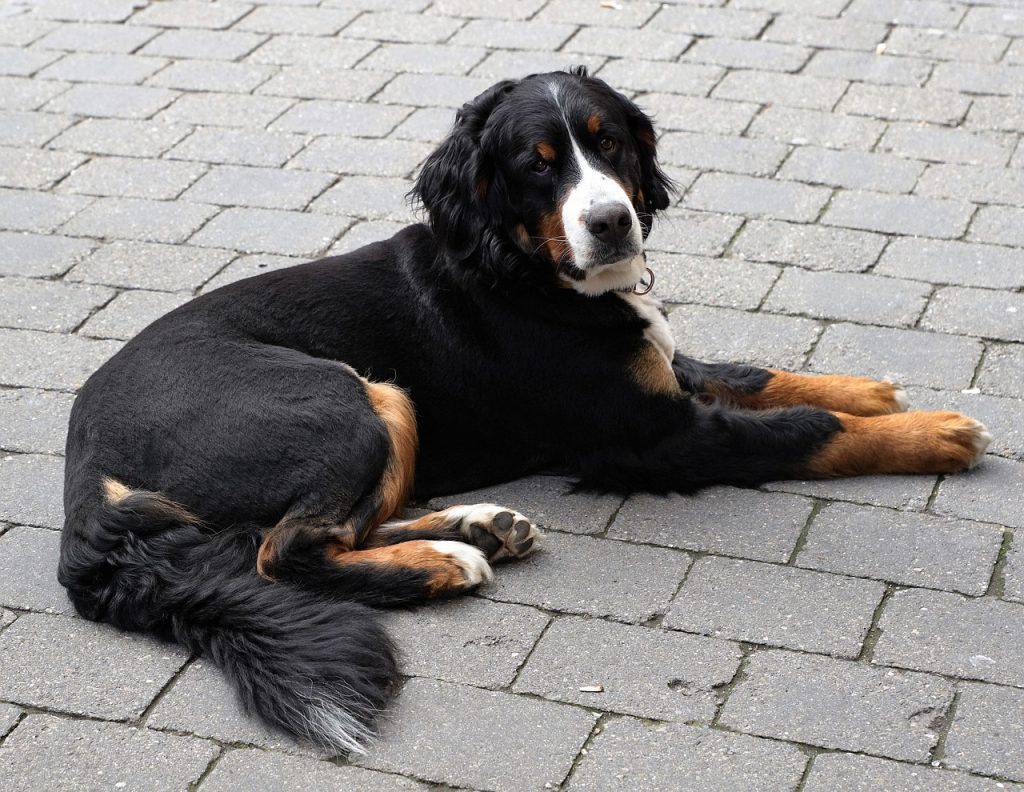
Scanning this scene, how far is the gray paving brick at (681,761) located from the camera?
327cm

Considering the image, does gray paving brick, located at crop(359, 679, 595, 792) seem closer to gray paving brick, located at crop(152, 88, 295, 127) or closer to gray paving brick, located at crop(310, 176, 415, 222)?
gray paving brick, located at crop(310, 176, 415, 222)

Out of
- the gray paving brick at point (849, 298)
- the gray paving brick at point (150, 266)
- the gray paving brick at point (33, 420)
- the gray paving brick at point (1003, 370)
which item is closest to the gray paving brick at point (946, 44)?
the gray paving brick at point (849, 298)

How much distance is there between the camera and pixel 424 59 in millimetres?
7777

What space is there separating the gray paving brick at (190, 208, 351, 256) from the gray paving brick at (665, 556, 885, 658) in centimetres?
273

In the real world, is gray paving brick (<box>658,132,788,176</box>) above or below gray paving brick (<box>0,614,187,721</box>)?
below

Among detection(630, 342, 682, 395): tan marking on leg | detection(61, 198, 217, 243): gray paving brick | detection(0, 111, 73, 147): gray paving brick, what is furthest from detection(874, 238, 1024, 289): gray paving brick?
detection(0, 111, 73, 147): gray paving brick

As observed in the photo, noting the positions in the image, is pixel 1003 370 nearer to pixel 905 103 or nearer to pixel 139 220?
pixel 905 103

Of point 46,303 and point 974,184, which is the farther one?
point 974,184

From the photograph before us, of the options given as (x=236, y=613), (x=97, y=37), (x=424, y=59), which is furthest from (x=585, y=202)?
(x=97, y=37)

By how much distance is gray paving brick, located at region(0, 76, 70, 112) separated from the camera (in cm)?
759

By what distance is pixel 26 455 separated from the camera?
15.9ft

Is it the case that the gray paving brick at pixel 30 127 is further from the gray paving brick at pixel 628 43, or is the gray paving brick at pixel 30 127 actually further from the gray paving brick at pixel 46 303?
the gray paving brick at pixel 628 43

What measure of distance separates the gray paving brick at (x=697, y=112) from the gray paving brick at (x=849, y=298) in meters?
1.46

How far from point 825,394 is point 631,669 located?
1.50 m
